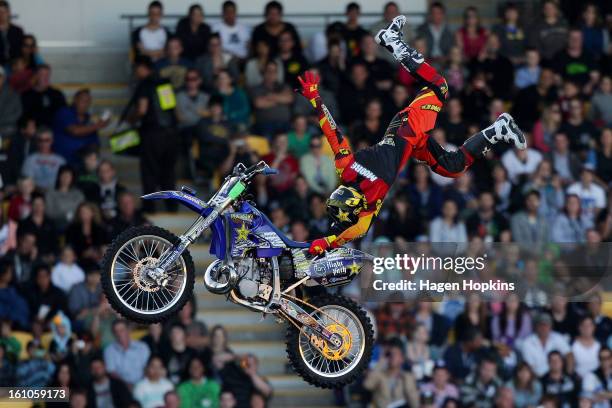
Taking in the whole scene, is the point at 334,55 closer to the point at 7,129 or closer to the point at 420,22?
the point at 420,22

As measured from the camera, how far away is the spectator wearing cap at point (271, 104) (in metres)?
29.9

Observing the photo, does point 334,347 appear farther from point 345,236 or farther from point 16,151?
point 16,151

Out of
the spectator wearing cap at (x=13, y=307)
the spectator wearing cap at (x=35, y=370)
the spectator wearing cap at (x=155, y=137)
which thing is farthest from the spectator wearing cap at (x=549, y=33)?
the spectator wearing cap at (x=35, y=370)

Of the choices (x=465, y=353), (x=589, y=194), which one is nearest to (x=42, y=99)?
(x=465, y=353)

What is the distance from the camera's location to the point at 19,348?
27.3 m

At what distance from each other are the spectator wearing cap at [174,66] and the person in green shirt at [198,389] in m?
4.89

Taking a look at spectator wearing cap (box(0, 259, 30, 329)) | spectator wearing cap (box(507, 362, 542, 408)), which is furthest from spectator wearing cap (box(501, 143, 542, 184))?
spectator wearing cap (box(0, 259, 30, 329))

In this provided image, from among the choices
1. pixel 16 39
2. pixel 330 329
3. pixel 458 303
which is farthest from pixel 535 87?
pixel 330 329

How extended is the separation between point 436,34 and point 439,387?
21.8ft

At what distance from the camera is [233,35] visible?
3109 centimetres

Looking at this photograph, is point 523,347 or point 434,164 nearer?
point 434,164

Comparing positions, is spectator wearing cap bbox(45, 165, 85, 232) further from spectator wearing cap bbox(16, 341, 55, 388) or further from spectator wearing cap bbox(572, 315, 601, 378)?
spectator wearing cap bbox(572, 315, 601, 378)

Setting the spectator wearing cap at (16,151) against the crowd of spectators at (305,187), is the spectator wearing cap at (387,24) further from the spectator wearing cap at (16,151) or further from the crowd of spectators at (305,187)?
the spectator wearing cap at (16,151)

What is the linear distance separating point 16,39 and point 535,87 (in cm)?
851
